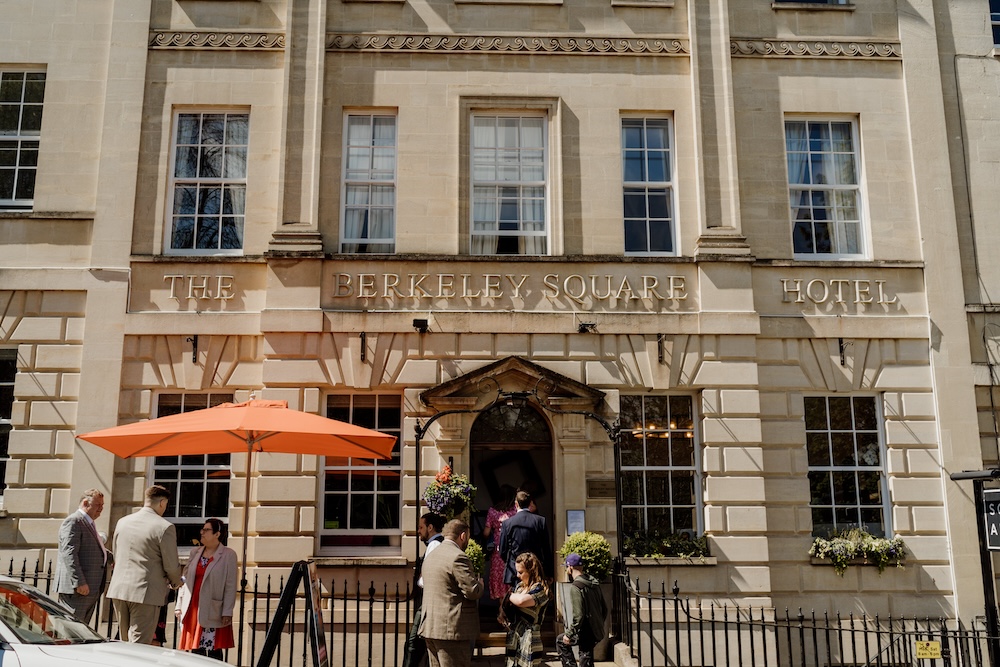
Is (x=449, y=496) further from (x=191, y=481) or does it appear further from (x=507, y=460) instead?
(x=191, y=481)

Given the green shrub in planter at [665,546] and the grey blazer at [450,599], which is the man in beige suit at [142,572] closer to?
the grey blazer at [450,599]

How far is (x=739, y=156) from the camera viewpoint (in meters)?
14.5

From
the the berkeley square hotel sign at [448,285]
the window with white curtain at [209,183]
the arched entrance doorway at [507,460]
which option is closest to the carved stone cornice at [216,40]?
the window with white curtain at [209,183]

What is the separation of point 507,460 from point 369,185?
506 cm

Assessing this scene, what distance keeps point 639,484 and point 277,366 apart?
19.2ft

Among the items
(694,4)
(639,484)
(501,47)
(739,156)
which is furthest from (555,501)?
(694,4)

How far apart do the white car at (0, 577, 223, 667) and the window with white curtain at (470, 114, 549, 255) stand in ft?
27.6

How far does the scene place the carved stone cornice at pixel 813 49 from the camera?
48.8 ft

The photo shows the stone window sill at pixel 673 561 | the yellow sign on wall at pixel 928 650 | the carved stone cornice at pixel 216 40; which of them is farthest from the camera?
the carved stone cornice at pixel 216 40

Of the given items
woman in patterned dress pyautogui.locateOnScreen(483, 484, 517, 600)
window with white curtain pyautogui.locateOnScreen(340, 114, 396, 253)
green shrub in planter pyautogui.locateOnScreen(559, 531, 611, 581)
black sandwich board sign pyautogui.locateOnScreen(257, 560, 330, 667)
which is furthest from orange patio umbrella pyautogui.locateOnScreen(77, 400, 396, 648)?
window with white curtain pyautogui.locateOnScreen(340, 114, 396, 253)

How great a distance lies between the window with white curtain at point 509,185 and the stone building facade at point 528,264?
0.17ft

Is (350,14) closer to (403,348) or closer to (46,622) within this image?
(403,348)

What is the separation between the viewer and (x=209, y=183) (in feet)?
47.0

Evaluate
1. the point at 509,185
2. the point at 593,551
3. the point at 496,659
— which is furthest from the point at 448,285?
the point at 496,659
